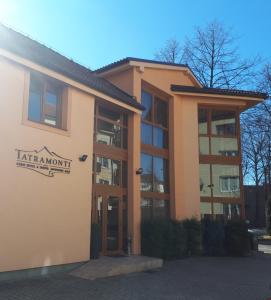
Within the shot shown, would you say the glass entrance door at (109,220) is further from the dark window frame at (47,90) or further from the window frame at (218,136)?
the window frame at (218,136)

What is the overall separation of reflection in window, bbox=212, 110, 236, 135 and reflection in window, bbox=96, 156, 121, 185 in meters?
6.66

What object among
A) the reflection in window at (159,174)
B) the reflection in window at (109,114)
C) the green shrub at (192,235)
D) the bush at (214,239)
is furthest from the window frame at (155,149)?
the bush at (214,239)

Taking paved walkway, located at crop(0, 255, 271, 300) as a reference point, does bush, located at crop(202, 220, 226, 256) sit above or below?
above

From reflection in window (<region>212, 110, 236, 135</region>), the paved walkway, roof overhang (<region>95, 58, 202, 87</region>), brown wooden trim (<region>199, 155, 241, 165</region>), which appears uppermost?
roof overhang (<region>95, 58, 202, 87</region>)

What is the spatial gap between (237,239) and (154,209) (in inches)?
151

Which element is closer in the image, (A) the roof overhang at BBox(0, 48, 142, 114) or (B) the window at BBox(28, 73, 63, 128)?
(A) the roof overhang at BBox(0, 48, 142, 114)

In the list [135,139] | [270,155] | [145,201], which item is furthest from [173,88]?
[270,155]

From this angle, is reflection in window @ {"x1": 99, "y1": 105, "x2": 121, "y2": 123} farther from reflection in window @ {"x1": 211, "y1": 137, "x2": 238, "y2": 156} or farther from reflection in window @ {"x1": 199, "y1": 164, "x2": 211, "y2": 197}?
reflection in window @ {"x1": 211, "y1": 137, "x2": 238, "y2": 156}

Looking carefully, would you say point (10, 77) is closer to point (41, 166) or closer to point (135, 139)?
point (41, 166)

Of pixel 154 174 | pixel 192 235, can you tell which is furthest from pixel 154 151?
pixel 192 235

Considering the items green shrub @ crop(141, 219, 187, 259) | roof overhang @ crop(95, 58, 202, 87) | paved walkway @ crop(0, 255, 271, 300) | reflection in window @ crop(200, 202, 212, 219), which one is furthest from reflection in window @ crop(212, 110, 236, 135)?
paved walkway @ crop(0, 255, 271, 300)

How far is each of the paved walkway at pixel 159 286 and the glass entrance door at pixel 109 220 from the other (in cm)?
201

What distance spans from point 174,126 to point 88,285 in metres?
10.1

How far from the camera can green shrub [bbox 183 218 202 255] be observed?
17.5 m
